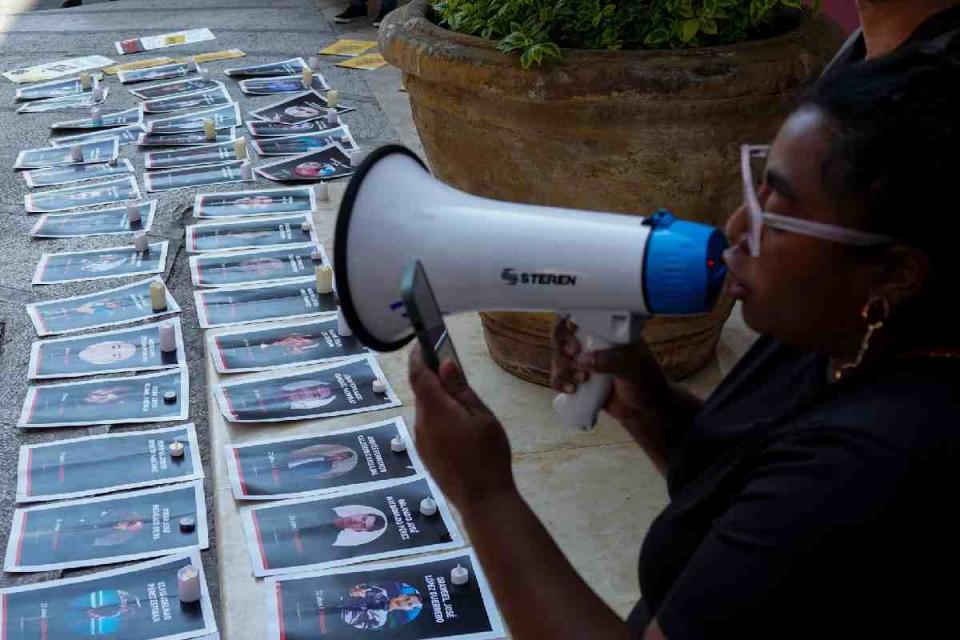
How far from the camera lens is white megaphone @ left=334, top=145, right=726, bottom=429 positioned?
153 cm

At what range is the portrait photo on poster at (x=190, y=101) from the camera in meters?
5.90

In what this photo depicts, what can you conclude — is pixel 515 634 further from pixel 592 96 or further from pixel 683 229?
pixel 592 96

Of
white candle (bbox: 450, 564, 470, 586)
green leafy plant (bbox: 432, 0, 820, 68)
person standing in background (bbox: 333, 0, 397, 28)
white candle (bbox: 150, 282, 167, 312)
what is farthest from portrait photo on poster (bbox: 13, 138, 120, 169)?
white candle (bbox: 450, 564, 470, 586)

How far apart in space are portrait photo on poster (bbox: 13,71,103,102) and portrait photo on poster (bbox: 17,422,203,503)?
355 centimetres

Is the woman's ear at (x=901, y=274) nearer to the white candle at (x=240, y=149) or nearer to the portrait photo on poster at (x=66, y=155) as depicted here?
the white candle at (x=240, y=149)

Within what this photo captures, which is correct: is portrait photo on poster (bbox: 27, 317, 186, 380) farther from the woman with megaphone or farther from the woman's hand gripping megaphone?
the woman with megaphone

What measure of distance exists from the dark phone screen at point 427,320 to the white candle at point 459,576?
1.14 metres

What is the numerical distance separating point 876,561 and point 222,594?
1777mm

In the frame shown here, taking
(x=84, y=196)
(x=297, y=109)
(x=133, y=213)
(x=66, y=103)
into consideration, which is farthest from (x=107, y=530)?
(x=66, y=103)

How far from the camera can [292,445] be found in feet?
10.2

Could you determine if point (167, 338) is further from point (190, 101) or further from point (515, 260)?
point (190, 101)

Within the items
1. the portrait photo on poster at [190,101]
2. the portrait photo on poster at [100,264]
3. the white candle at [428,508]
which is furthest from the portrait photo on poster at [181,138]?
the white candle at [428,508]

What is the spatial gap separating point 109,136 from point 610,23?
3348 millimetres

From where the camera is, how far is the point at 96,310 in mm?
3896
